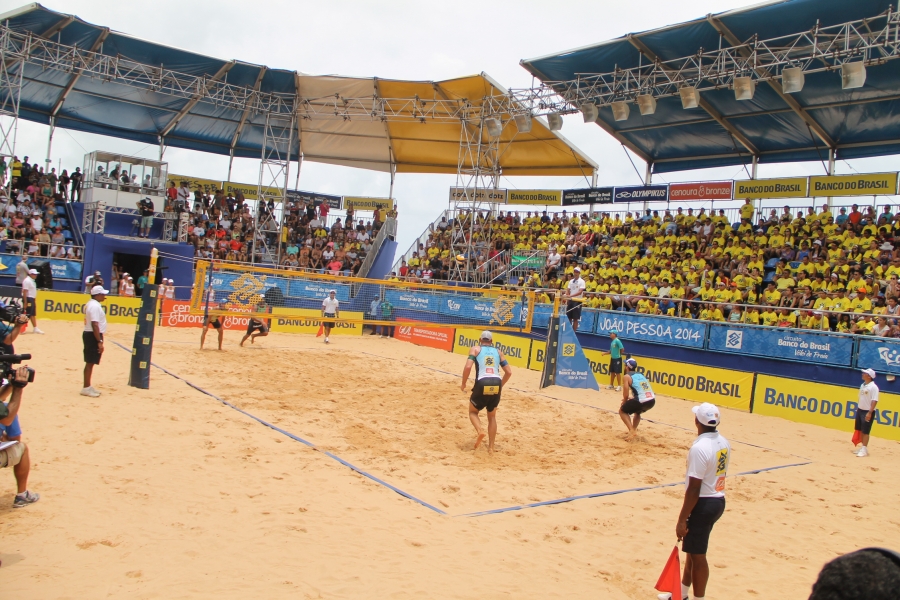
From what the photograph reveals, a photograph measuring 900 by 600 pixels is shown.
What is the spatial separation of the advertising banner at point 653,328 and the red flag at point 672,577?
13.9m

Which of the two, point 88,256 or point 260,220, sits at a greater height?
point 260,220

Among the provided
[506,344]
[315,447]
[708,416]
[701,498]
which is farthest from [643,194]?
[701,498]

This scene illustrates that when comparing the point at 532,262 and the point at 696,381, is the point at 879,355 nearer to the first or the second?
the point at 696,381

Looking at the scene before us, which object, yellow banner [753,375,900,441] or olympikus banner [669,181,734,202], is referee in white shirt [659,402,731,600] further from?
olympikus banner [669,181,734,202]

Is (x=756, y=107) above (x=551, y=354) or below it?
above

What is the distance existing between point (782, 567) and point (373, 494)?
166 inches

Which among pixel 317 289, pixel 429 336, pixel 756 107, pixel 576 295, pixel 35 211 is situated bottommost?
pixel 429 336

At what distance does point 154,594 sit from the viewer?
4516mm

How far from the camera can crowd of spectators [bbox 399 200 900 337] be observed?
17.1m

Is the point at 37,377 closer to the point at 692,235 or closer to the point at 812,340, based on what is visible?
the point at 812,340

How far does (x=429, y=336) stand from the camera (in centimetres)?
2359

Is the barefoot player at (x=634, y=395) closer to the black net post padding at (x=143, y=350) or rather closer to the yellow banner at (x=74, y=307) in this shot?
the black net post padding at (x=143, y=350)

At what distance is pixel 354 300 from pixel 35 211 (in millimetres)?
12429

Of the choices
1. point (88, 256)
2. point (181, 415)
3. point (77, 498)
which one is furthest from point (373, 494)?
point (88, 256)
